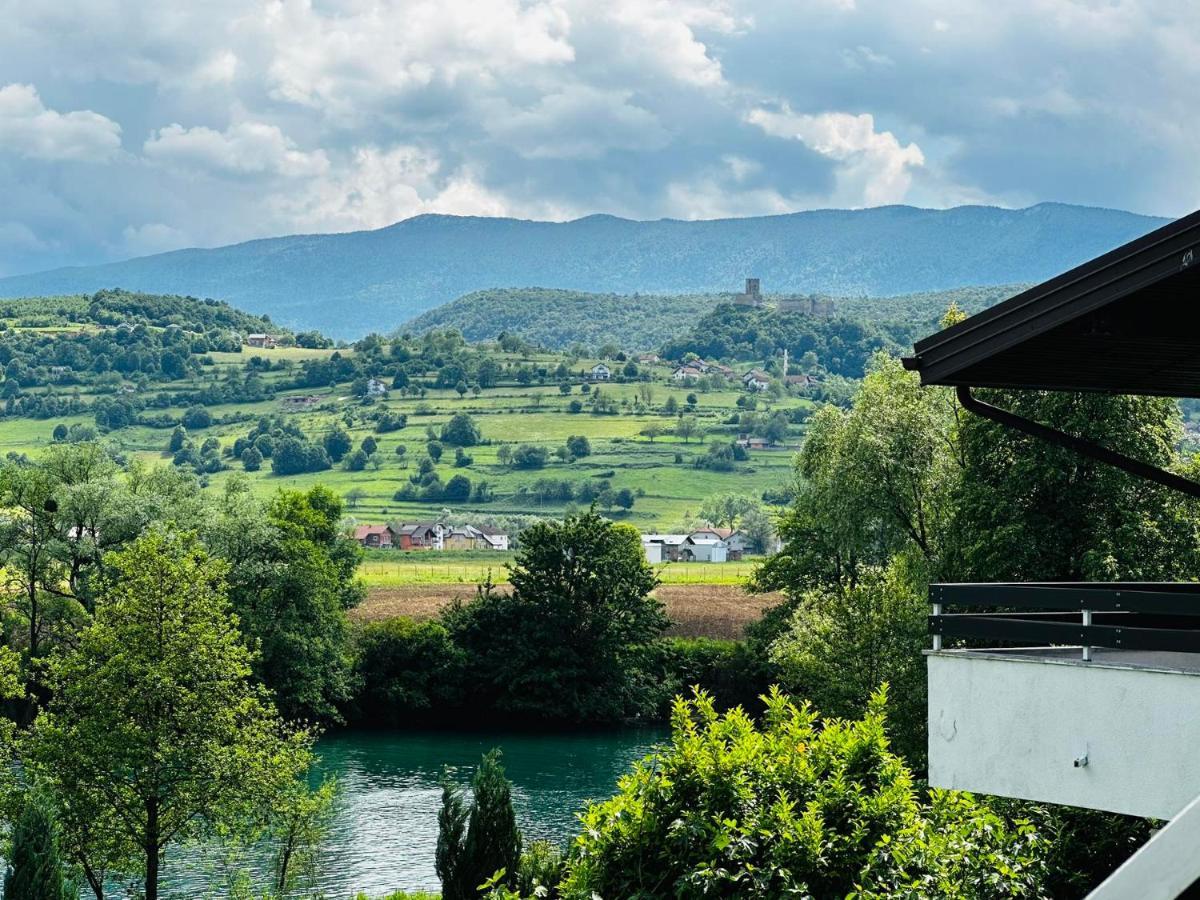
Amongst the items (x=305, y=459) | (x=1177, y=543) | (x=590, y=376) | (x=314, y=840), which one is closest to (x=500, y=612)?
(x=314, y=840)

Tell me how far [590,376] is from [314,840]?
535 feet

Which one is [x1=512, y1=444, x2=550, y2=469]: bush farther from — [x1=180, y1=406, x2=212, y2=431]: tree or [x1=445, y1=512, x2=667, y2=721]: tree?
[x1=445, y1=512, x2=667, y2=721]: tree

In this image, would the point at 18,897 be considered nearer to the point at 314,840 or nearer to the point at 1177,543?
the point at 314,840

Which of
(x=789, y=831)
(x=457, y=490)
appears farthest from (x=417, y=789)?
(x=457, y=490)

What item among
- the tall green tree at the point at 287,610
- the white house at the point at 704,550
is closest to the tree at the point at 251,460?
the white house at the point at 704,550

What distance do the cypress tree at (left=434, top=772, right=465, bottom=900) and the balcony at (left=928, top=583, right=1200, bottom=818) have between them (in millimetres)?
19665

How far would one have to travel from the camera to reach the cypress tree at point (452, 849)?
2700cm

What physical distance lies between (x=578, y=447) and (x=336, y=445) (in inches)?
973

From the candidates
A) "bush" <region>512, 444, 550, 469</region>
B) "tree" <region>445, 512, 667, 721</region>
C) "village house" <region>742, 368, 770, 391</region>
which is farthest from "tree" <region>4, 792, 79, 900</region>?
"village house" <region>742, 368, 770, 391</region>

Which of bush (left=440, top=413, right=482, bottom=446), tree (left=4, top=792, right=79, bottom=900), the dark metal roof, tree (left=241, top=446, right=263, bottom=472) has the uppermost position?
bush (left=440, top=413, right=482, bottom=446)

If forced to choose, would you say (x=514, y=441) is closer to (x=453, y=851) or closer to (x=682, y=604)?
(x=682, y=604)

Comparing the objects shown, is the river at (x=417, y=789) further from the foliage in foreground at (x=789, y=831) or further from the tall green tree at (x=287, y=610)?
the foliage in foreground at (x=789, y=831)

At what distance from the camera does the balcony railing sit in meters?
7.50

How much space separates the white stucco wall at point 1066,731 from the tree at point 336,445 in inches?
5860
